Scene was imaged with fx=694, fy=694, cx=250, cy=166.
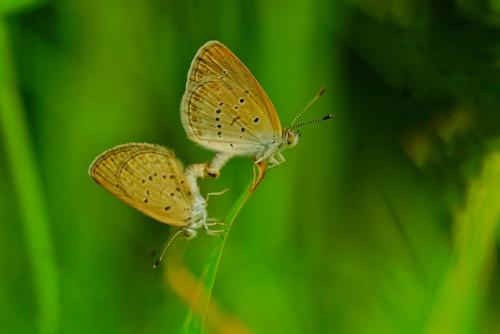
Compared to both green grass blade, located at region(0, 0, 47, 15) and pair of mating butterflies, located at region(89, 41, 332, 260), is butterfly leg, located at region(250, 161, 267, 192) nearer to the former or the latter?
pair of mating butterflies, located at region(89, 41, 332, 260)

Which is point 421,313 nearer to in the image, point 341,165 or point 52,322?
point 341,165

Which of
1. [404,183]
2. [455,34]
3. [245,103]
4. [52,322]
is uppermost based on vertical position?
[455,34]

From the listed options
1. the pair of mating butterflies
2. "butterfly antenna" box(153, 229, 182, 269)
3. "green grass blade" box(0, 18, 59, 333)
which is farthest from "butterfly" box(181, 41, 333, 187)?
"green grass blade" box(0, 18, 59, 333)

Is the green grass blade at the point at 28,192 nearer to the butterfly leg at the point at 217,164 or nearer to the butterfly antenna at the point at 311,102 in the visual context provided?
the butterfly leg at the point at 217,164

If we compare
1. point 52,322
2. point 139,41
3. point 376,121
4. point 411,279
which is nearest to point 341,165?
point 376,121

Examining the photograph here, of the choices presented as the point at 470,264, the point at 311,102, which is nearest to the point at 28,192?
the point at 311,102

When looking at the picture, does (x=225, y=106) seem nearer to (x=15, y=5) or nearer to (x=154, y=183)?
(x=154, y=183)
